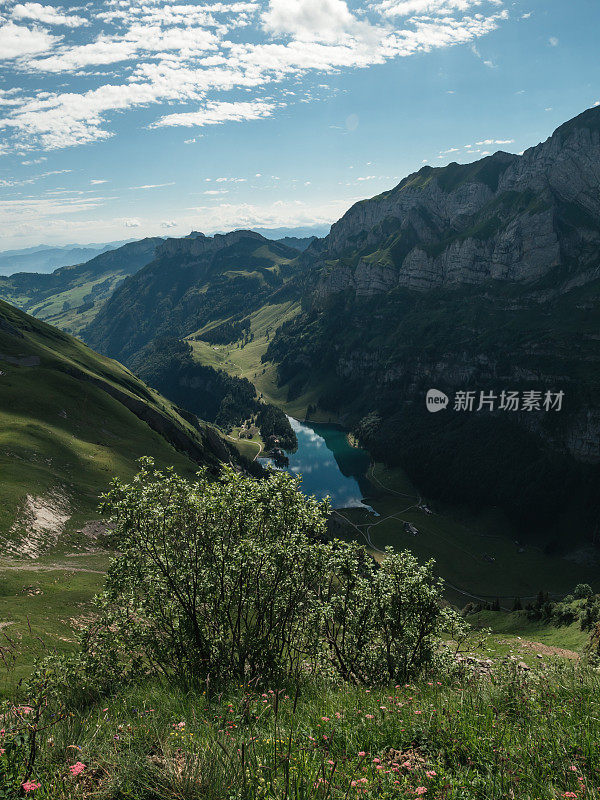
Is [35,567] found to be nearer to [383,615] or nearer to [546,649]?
[383,615]

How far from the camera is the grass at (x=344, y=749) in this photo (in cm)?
741

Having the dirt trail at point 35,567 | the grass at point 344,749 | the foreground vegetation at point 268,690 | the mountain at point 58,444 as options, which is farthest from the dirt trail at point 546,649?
the mountain at point 58,444

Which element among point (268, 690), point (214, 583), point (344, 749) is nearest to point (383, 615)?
point (268, 690)

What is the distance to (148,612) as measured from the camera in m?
18.4

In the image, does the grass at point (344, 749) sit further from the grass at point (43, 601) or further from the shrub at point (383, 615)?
the grass at point (43, 601)

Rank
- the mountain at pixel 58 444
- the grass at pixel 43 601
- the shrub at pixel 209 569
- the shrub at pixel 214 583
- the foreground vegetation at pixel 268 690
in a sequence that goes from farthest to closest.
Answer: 1. the mountain at pixel 58 444
2. the grass at pixel 43 601
3. the shrub at pixel 209 569
4. the shrub at pixel 214 583
5. the foreground vegetation at pixel 268 690

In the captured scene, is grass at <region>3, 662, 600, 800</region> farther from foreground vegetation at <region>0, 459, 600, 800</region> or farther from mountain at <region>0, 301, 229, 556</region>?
mountain at <region>0, 301, 229, 556</region>

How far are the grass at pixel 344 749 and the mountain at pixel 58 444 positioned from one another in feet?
207

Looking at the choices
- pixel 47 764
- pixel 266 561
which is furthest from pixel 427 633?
pixel 47 764

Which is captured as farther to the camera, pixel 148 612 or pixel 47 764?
pixel 148 612

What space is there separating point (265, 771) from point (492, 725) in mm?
5402

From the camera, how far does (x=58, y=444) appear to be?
99.8 m

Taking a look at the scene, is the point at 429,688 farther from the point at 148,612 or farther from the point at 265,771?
the point at 148,612

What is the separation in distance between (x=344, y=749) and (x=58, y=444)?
106759 mm
